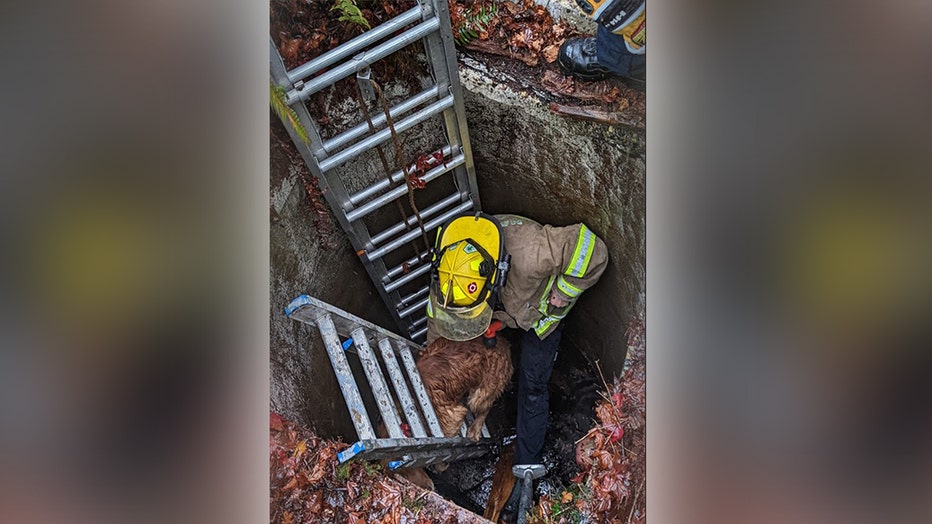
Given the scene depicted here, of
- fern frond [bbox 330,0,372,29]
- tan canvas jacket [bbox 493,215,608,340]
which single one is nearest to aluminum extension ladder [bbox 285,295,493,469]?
tan canvas jacket [bbox 493,215,608,340]

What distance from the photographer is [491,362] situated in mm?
2500

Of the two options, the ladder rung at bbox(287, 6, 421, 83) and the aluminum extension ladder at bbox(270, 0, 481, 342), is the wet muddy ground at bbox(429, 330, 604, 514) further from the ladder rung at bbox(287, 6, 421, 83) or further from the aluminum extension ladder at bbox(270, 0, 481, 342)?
the ladder rung at bbox(287, 6, 421, 83)

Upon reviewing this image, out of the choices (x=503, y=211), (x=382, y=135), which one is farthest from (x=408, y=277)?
(x=382, y=135)

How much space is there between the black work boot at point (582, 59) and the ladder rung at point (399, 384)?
1.47 metres

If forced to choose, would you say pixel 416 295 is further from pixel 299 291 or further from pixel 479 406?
pixel 479 406

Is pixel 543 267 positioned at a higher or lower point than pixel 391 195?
lower

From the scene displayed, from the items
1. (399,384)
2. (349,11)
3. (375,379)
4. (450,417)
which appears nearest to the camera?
(349,11)

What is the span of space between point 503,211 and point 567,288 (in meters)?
0.47

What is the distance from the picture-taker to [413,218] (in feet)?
7.61

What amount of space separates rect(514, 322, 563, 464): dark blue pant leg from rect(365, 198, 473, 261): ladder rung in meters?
0.68

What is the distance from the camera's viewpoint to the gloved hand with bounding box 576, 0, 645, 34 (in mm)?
1961
